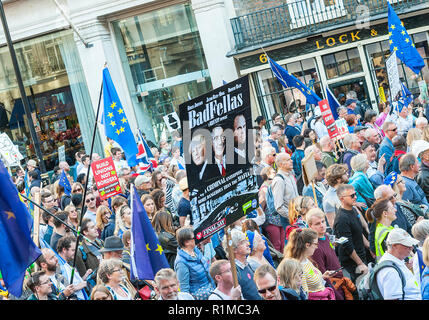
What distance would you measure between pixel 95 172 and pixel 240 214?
6687mm

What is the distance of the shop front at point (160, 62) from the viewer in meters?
25.3

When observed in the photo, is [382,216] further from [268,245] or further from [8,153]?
→ [8,153]

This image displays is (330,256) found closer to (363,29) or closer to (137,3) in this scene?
(363,29)

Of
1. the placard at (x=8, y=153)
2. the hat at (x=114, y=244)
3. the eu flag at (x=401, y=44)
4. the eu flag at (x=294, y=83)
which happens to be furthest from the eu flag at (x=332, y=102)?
the hat at (x=114, y=244)

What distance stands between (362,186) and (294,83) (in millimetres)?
6328

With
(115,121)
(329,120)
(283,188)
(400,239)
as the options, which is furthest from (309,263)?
(329,120)

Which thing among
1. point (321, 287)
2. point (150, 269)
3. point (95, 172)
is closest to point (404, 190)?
point (321, 287)

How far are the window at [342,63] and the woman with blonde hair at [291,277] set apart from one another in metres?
18.3

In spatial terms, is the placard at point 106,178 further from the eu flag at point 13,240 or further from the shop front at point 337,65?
the shop front at point 337,65

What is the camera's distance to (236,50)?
2408cm

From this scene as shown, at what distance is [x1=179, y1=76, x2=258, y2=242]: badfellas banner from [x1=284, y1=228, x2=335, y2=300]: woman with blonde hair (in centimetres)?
57

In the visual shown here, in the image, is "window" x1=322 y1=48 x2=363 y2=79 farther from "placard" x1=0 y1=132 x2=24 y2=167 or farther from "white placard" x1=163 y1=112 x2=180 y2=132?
"placard" x1=0 y1=132 x2=24 y2=167

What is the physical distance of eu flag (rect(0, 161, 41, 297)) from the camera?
6508mm

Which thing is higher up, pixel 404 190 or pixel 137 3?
pixel 137 3
